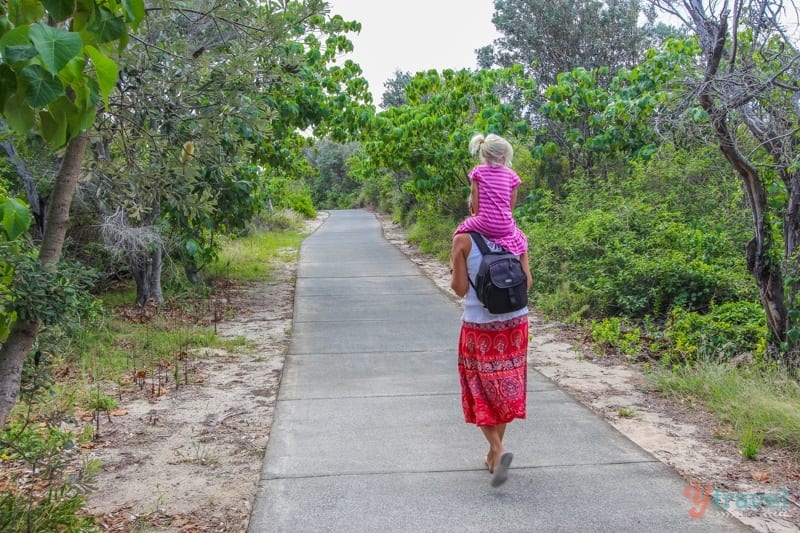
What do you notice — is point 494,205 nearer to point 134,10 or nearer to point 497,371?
point 497,371

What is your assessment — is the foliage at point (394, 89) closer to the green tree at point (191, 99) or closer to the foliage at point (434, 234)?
the foliage at point (434, 234)

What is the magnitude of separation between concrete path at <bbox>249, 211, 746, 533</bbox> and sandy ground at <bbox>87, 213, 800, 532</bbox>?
172mm

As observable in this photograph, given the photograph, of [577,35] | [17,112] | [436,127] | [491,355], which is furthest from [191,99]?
[577,35]

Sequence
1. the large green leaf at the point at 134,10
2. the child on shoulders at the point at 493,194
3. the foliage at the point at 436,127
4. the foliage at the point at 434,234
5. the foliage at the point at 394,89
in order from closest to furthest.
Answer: the large green leaf at the point at 134,10 → the child on shoulders at the point at 493,194 → the foliage at the point at 436,127 → the foliage at the point at 434,234 → the foliage at the point at 394,89

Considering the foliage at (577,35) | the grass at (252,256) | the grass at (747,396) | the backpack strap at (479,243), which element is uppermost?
the foliage at (577,35)

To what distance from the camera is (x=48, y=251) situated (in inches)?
137

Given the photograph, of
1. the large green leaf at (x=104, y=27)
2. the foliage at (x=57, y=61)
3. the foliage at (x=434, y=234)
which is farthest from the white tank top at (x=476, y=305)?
the foliage at (x=434, y=234)

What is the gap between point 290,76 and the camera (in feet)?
21.7

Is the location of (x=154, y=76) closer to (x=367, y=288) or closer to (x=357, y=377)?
(x=357, y=377)

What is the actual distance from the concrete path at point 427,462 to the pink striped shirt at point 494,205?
55.2 inches

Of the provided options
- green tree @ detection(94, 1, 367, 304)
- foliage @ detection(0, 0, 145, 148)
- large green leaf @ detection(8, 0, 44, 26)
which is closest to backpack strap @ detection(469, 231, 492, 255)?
green tree @ detection(94, 1, 367, 304)

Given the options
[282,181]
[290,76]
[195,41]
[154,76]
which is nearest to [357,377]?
[290,76]

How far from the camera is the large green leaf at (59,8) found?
81.4 inches

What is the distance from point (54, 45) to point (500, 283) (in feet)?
9.44
